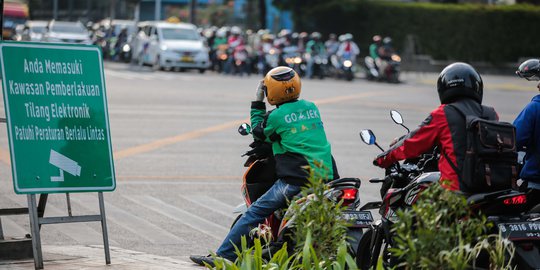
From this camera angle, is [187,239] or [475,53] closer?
[187,239]

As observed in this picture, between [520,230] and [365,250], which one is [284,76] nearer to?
[365,250]

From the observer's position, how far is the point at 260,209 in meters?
8.18

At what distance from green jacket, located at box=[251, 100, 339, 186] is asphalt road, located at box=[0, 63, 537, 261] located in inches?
65.8

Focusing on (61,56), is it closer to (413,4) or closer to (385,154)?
(385,154)

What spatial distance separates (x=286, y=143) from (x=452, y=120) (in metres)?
1.57

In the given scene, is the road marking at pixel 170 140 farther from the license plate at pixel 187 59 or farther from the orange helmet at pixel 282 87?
the license plate at pixel 187 59

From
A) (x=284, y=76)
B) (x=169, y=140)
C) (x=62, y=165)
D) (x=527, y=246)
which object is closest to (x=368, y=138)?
(x=284, y=76)

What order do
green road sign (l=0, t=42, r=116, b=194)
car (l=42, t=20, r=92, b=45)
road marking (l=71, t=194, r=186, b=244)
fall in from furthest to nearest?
1. car (l=42, t=20, r=92, b=45)
2. road marking (l=71, t=194, r=186, b=244)
3. green road sign (l=0, t=42, r=116, b=194)

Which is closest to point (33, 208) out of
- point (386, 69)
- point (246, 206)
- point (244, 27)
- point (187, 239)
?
point (246, 206)

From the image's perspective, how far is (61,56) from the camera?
8242mm

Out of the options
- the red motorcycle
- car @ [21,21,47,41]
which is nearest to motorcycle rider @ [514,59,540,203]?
the red motorcycle

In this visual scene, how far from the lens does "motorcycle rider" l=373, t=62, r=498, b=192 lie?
6770 mm

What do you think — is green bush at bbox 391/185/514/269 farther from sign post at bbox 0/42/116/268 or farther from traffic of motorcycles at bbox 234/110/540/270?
sign post at bbox 0/42/116/268

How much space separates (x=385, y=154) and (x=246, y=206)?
177cm
